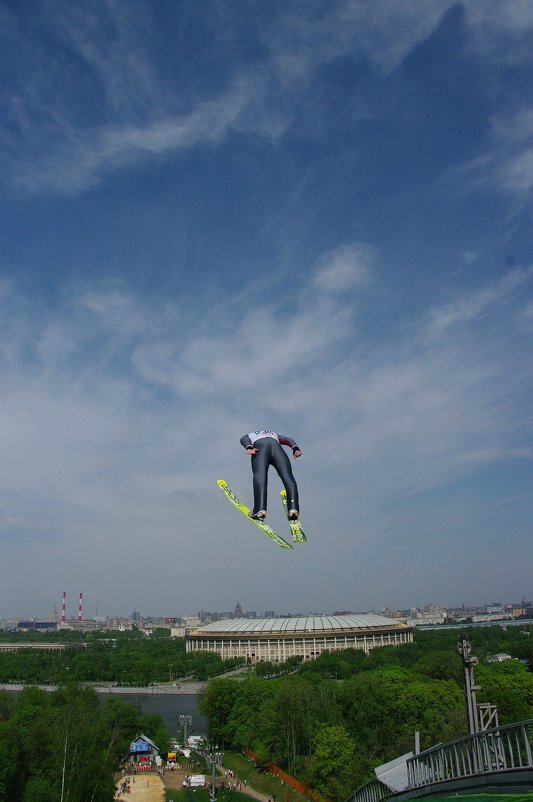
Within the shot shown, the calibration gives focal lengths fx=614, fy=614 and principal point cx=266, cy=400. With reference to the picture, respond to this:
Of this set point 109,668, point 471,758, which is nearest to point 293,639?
point 109,668

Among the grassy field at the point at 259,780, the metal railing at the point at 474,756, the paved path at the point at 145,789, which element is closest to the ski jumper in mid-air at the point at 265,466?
the metal railing at the point at 474,756

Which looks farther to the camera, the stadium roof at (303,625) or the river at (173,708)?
the stadium roof at (303,625)

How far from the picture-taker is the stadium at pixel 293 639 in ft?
406

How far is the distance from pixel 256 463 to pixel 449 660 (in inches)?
2238

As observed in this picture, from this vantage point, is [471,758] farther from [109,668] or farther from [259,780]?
[109,668]

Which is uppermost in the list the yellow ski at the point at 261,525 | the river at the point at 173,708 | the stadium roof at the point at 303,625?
the yellow ski at the point at 261,525

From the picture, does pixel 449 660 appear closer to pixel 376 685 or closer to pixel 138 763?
pixel 376 685

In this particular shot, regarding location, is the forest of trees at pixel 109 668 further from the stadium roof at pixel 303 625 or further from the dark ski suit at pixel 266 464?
the dark ski suit at pixel 266 464

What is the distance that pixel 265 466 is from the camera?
36.9ft

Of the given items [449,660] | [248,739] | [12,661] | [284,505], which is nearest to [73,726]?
[248,739]

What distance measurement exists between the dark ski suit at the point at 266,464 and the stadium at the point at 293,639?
11810 centimetres

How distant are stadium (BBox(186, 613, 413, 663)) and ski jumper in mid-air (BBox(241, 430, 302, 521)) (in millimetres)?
118107

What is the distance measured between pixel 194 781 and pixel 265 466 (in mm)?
35215

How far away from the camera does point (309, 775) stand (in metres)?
32.8
